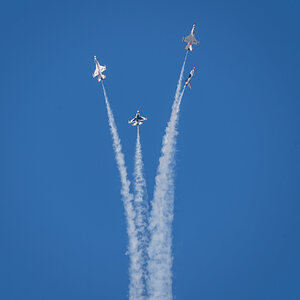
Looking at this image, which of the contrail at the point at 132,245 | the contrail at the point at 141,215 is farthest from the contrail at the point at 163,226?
the contrail at the point at 132,245

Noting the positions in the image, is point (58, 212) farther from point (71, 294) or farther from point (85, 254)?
point (71, 294)

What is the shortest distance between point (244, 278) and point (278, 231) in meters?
14.7

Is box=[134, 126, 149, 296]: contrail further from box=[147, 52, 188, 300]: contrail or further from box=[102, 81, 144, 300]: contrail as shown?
box=[147, 52, 188, 300]: contrail

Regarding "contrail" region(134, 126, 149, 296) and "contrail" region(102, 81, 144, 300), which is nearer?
"contrail" region(102, 81, 144, 300)

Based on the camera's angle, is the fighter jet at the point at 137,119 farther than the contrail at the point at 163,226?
Yes

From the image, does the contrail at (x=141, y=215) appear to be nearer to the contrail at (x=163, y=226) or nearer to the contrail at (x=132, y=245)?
the contrail at (x=132, y=245)

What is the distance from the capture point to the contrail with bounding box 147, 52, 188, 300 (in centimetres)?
4678

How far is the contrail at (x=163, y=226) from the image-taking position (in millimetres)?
46781

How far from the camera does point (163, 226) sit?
48.6 meters

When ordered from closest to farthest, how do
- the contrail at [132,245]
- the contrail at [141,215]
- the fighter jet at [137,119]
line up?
the contrail at [132,245] < the contrail at [141,215] < the fighter jet at [137,119]

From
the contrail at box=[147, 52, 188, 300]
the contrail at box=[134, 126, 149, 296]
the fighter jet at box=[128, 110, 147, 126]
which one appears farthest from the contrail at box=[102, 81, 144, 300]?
the fighter jet at box=[128, 110, 147, 126]

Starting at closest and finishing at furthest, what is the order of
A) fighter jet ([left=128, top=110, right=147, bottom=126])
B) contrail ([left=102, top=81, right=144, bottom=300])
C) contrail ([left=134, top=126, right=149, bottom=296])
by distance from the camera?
contrail ([left=102, top=81, right=144, bottom=300]) → contrail ([left=134, top=126, right=149, bottom=296]) → fighter jet ([left=128, top=110, right=147, bottom=126])

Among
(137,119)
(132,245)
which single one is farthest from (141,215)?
(137,119)

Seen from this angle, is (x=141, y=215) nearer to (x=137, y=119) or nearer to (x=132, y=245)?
(x=132, y=245)
